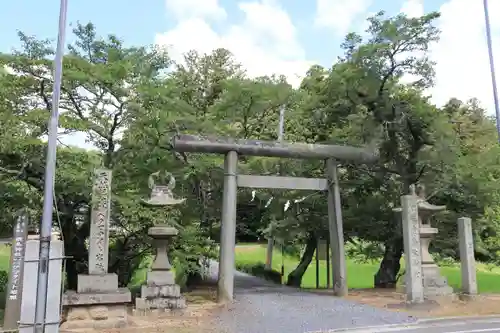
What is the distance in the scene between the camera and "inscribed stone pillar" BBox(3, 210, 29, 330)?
888cm

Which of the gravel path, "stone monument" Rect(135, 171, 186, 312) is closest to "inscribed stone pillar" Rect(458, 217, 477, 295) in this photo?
the gravel path

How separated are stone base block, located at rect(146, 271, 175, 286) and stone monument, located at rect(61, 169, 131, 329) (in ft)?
2.90

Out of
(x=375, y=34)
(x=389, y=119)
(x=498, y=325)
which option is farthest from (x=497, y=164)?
(x=498, y=325)

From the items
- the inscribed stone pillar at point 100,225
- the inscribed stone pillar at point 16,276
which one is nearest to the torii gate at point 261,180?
the inscribed stone pillar at point 100,225

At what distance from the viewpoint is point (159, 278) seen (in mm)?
10820

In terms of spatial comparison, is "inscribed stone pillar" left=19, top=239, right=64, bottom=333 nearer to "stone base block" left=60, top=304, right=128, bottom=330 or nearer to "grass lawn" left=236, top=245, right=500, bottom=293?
"stone base block" left=60, top=304, right=128, bottom=330

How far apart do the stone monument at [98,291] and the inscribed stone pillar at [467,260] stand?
1005cm

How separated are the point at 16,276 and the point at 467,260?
40.7 feet

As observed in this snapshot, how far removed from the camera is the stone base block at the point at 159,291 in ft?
34.6

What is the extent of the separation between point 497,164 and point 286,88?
8.49 metres

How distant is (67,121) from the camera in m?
10.9

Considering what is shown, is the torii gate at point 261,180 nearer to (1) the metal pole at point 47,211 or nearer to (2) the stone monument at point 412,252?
(2) the stone monument at point 412,252

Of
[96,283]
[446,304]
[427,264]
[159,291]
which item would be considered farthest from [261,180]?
[446,304]

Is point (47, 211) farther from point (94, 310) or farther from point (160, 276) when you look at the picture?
point (160, 276)
